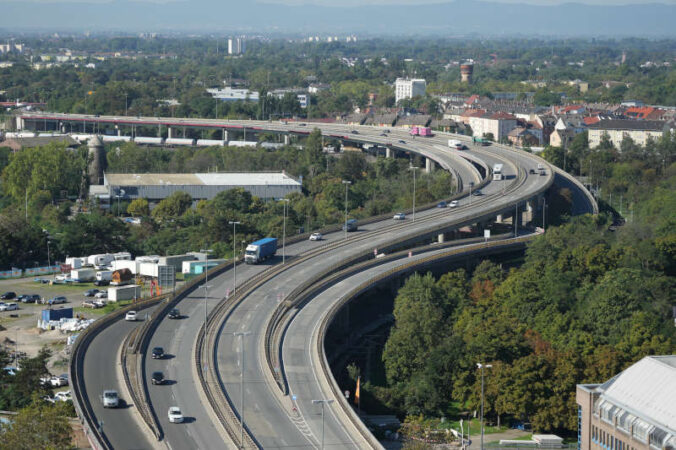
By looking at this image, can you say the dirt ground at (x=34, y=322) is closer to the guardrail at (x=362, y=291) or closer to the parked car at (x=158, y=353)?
the parked car at (x=158, y=353)

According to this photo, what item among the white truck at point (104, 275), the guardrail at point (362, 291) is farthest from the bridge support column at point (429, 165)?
the white truck at point (104, 275)

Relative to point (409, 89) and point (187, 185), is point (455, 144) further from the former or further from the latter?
point (409, 89)

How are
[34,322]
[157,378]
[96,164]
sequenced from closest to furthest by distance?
[157,378] < [34,322] < [96,164]

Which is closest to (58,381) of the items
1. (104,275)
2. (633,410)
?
(104,275)

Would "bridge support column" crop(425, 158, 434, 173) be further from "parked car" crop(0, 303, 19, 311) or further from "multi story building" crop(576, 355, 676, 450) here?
"multi story building" crop(576, 355, 676, 450)

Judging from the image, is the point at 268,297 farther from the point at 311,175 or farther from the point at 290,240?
the point at 311,175

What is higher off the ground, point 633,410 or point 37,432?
point 633,410

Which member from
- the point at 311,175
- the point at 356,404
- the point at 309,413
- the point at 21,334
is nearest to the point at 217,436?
the point at 309,413

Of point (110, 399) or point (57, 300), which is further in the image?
point (57, 300)

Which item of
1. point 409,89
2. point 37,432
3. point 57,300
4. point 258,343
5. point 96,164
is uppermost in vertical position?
point 37,432
